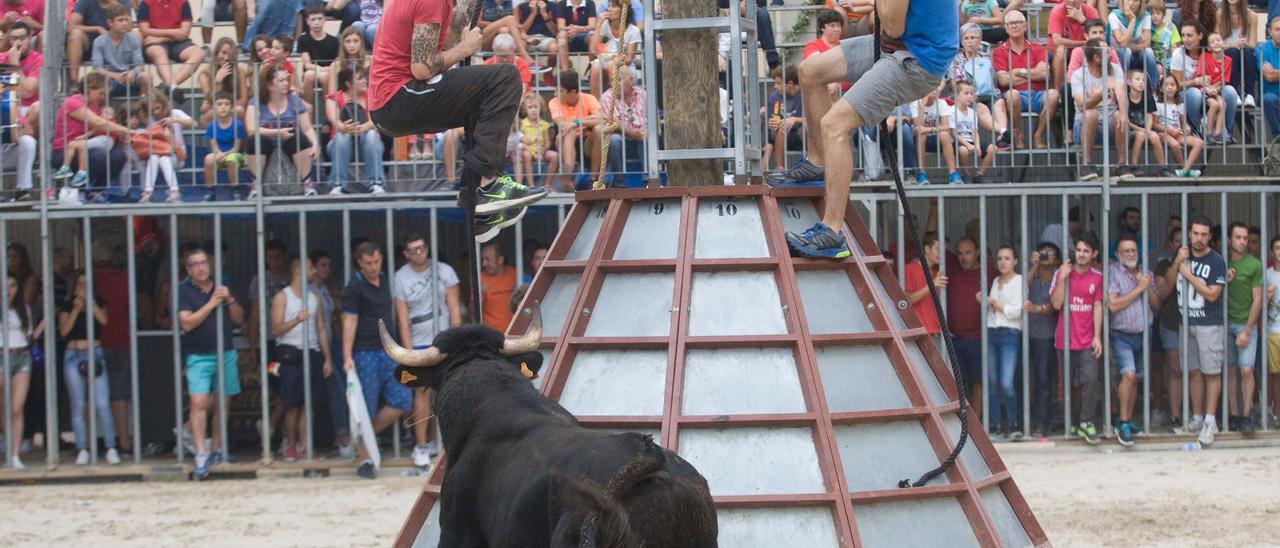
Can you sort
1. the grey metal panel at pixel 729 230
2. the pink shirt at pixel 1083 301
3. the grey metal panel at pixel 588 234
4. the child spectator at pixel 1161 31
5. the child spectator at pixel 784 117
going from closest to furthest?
the grey metal panel at pixel 729 230, the grey metal panel at pixel 588 234, the child spectator at pixel 784 117, the pink shirt at pixel 1083 301, the child spectator at pixel 1161 31

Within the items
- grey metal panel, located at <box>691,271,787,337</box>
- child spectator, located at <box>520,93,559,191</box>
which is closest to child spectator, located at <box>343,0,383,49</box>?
child spectator, located at <box>520,93,559,191</box>

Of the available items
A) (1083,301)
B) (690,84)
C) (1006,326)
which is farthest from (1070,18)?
(690,84)

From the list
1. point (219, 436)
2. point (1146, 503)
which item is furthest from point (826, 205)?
point (219, 436)

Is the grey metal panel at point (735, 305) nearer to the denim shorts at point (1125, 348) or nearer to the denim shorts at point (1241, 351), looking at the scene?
the denim shorts at point (1125, 348)

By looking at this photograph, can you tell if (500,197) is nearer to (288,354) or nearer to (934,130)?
(288,354)

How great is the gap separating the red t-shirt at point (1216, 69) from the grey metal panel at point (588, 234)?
8.60 m

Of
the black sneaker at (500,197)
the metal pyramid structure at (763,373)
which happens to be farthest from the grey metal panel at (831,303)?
the black sneaker at (500,197)

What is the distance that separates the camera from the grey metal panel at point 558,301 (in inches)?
288

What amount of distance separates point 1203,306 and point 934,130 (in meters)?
2.77

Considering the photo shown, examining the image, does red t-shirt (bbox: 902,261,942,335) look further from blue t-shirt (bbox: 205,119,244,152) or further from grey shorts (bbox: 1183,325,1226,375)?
blue t-shirt (bbox: 205,119,244,152)

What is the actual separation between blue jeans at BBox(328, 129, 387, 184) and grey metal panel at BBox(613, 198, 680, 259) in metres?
6.64

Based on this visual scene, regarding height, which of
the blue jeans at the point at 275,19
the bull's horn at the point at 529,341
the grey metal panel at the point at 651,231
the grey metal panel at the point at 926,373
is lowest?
the grey metal panel at the point at 926,373

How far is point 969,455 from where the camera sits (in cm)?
714

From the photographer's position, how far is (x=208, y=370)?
13664 millimetres
